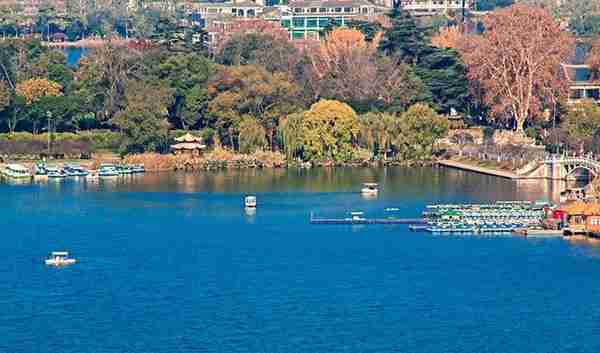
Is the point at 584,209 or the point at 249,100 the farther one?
the point at 249,100

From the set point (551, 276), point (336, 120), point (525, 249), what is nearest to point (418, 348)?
point (551, 276)

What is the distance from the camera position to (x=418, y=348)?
119 ft

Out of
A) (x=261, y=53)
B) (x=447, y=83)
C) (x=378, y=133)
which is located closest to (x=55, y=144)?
(x=261, y=53)

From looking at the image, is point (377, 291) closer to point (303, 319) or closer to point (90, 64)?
point (303, 319)

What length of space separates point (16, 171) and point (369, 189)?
1268 centimetres

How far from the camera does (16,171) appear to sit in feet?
201

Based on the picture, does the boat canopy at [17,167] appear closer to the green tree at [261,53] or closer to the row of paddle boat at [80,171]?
the row of paddle boat at [80,171]

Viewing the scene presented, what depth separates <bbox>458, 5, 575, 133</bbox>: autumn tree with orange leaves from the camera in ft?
216

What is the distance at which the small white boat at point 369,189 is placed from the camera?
55809 millimetres

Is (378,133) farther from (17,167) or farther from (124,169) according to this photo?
(17,167)

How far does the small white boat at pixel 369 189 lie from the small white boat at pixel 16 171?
11871 mm

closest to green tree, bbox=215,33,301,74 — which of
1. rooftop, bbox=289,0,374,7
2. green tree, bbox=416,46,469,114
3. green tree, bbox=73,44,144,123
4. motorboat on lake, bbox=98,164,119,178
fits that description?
green tree, bbox=73,44,144,123

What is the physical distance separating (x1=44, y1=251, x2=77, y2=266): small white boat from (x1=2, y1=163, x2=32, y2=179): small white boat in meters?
16.6

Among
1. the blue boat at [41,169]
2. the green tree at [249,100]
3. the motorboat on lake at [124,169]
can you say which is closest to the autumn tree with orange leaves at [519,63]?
the green tree at [249,100]
